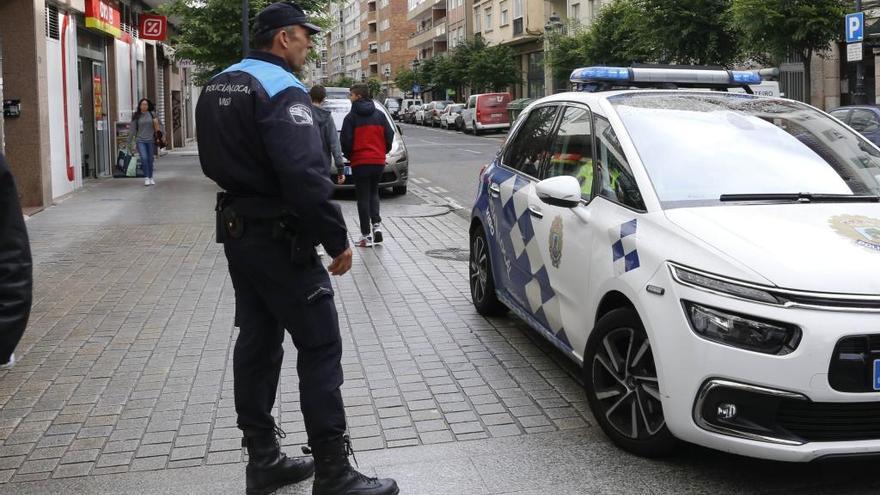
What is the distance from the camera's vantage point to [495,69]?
55.0 metres

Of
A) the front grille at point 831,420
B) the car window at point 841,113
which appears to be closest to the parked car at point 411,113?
the car window at point 841,113

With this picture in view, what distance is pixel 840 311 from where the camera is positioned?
A: 3.54 metres

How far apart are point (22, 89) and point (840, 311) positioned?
14.0m

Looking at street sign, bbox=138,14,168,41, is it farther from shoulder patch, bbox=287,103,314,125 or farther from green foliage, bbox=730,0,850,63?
shoulder patch, bbox=287,103,314,125

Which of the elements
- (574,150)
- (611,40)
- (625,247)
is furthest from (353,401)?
(611,40)

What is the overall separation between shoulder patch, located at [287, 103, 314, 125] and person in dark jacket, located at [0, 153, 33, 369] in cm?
122

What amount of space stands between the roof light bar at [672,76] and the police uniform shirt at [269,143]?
3000 mm

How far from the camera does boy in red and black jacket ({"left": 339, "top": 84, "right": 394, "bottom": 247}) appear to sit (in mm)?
10750

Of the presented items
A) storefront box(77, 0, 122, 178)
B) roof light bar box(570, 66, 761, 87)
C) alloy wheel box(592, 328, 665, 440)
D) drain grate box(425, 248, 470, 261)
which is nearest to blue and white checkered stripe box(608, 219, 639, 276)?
alloy wheel box(592, 328, 665, 440)

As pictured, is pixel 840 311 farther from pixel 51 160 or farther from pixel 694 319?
pixel 51 160

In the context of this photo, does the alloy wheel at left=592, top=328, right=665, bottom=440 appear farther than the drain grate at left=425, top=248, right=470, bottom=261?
No

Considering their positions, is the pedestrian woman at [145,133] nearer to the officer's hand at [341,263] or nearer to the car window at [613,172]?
the car window at [613,172]

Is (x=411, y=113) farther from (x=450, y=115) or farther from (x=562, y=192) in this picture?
(x=562, y=192)

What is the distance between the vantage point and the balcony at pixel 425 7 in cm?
8031
